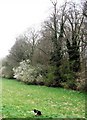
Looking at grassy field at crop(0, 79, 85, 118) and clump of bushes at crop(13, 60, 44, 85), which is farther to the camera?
clump of bushes at crop(13, 60, 44, 85)

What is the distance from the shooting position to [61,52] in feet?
108

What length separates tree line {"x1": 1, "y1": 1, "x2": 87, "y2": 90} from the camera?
3053 cm

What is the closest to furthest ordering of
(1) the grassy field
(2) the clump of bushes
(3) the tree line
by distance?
(1) the grassy field
(3) the tree line
(2) the clump of bushes

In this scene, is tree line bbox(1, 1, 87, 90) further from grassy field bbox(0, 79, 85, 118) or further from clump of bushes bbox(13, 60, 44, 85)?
grassy field bbox(0, 79, 85, 118)

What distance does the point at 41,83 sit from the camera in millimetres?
36250

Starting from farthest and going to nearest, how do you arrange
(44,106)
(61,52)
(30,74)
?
1. (30,74)
2. (61,52)
3. (44,106)

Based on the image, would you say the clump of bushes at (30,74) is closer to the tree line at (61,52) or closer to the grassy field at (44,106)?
the tree line at (61,52)

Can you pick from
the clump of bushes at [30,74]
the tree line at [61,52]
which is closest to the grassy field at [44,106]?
the tree line at [61,52]

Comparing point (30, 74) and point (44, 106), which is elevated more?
point (30, 74)

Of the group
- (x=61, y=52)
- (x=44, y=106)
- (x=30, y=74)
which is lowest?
(x=44, y=106)

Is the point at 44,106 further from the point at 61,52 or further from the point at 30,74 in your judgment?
the point at 30,74

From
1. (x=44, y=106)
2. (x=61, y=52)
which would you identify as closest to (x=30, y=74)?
(x=61, y=52)

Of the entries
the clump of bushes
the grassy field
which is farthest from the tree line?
the grassy field

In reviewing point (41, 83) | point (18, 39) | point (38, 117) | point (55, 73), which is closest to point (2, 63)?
point (18, 39)
